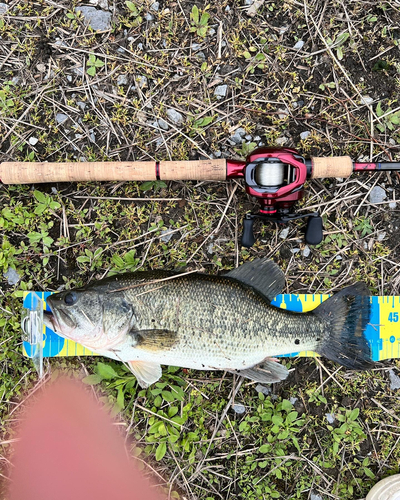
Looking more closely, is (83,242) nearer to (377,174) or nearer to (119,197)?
(119,197)

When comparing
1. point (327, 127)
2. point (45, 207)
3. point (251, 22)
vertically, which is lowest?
point (45, 207)

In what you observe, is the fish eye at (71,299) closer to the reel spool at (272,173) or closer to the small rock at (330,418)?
the reel spool at (272,173)

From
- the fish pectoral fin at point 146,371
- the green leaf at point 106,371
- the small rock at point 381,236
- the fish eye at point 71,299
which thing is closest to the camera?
the fish eye at point 71,299

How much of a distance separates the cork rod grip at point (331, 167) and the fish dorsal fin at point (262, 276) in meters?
0.79

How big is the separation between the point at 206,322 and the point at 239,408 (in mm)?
1046

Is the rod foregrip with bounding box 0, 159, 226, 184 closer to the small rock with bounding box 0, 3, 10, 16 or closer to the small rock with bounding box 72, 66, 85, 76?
the small rock with bounding box 72, 66, 85, 76

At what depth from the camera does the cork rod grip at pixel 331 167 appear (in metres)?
2.90

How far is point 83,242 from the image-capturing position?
10.6 ft

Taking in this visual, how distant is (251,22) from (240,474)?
156 inches

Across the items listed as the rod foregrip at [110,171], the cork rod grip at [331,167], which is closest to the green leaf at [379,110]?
the cork rod grip at [331,167]

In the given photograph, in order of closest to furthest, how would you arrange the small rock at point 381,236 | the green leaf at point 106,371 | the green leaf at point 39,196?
the green leaf at point 106,371, the green leaf at point 39,196, the small rock at point 381,236

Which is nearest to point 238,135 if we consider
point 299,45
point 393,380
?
point 299,45

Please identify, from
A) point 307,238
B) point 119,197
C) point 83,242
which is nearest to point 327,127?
point 307,238

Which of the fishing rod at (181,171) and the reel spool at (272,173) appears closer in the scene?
the reel spool at (272,173)
